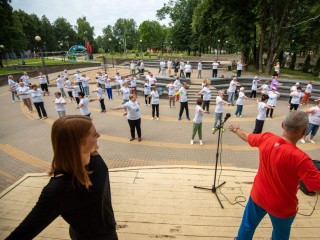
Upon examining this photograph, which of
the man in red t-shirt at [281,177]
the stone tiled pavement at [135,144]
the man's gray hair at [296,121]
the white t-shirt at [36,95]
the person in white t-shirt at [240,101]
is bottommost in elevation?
the stone tiled pavement at [135,144]

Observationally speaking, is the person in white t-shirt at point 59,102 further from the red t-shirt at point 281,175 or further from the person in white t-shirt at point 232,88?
the person in white t-shirt at point 232,88

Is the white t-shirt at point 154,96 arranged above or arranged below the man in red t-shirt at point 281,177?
below

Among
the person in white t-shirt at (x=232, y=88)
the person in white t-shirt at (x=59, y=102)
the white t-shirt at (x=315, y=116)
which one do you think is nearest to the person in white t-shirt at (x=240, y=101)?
the person in white t-shirt at (x=232, y=88)

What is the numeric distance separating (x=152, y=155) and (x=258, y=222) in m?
4.86

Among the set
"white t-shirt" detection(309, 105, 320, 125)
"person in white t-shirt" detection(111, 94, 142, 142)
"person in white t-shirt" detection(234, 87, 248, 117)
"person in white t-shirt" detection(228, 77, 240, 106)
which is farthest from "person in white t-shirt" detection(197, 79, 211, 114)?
"white t-shirt" detection(309, 105, 320, 125)

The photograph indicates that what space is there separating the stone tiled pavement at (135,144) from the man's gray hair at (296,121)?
4.57 metres

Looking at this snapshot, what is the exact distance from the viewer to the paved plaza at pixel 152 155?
3967 millimetres

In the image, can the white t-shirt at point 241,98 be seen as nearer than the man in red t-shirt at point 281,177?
No

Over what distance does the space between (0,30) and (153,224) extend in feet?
142

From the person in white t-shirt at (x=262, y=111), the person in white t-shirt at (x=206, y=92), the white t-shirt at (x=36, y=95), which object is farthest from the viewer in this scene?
the person in white t-shirt at (x=206, y=92)

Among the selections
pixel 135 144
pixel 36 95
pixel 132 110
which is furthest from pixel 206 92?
pixel 36 95

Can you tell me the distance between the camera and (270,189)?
2.60 m

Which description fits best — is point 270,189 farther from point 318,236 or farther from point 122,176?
point 122,176

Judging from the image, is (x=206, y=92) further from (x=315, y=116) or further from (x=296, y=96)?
(x=315, y=116)
